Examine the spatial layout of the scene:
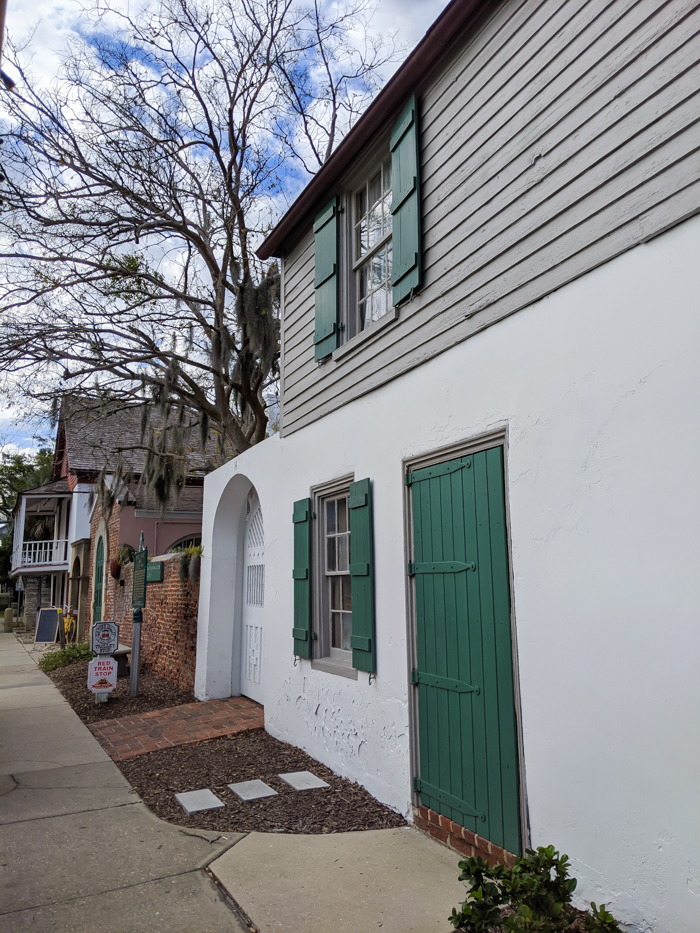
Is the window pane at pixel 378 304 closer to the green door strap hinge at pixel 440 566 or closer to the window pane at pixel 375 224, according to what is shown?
the window pane at pixel 375 224

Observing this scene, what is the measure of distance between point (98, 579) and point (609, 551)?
1595 cm

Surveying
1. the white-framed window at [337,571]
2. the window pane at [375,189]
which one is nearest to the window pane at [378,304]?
the window pane at [375,189]

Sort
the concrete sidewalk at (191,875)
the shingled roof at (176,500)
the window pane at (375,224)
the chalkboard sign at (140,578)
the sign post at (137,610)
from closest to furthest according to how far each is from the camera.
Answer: the concrete sidewalk at (191,875)
the window pane at (375,224)
the sign post at (137,610)
the chalkboard sign at (140,578)
the shingled roof at (176,500)

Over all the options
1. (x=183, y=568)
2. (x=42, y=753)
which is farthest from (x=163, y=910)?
(x=183, y=568)

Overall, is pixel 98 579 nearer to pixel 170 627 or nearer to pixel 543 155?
pixel 170 627

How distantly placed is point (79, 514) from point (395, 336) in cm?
1858

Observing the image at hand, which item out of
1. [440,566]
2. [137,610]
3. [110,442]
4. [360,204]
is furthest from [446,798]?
[110,442]

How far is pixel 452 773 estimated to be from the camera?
3986 millimetres

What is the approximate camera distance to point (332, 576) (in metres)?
5.93

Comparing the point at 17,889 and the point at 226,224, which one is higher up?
the point at 226,224

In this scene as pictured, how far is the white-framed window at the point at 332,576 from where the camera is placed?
5723mm

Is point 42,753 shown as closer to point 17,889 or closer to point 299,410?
point 17,889

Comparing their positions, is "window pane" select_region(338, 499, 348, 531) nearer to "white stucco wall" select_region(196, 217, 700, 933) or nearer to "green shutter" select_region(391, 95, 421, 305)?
"white stucco wall" select_region(196, 217, 700, 933)

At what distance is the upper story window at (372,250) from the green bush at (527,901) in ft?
13.0
